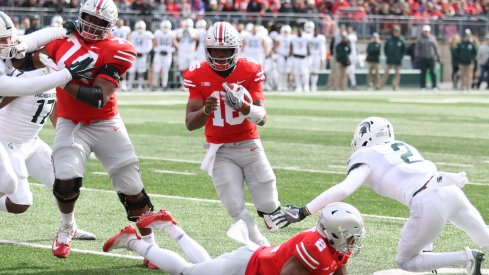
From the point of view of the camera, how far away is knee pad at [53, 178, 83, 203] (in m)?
7.33

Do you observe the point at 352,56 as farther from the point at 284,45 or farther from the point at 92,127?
the point at 92,127

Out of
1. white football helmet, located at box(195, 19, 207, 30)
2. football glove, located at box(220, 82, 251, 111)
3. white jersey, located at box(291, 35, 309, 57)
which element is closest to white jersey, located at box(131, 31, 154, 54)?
white football helmet, located at box(195, 19, 207, 30)

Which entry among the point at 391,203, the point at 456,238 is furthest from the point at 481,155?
the point at 456,238

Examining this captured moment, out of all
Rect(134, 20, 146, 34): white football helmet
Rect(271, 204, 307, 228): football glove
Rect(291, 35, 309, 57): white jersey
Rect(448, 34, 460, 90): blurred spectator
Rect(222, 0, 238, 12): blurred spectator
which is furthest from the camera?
Rect(222, 0, 238, 12): blurred spectator

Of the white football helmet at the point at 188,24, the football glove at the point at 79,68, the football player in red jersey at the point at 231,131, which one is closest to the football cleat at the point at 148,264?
the football player in red jersey at the point at 231,131

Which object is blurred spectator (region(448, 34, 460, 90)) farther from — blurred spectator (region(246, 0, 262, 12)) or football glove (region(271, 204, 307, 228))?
football glove (region(271, 204, 307, 228))

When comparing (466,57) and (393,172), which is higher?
(393,172)

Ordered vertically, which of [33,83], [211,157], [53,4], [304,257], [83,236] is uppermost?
[33,83]

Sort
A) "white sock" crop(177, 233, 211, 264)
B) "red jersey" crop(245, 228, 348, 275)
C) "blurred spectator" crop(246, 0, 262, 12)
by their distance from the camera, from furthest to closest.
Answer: "blurred spectator" crop(246, 0, 262, 12) < "white sock" crop(177, 233, 211, 264) < "red jersey" crop(245, 228, 348, 275)

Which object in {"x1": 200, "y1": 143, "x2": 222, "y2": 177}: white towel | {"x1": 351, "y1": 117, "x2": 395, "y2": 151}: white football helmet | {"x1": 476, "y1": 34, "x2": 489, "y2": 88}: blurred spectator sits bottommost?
{"x1": 476, "y1": 34, "x2": 489, "y2": 88}: blurred spectator

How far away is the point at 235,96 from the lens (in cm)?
696

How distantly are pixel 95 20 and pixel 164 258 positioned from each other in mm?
1866

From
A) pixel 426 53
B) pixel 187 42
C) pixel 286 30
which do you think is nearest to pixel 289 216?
pixel 187 42

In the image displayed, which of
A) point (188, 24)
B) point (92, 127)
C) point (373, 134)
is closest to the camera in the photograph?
point (373, 134)
